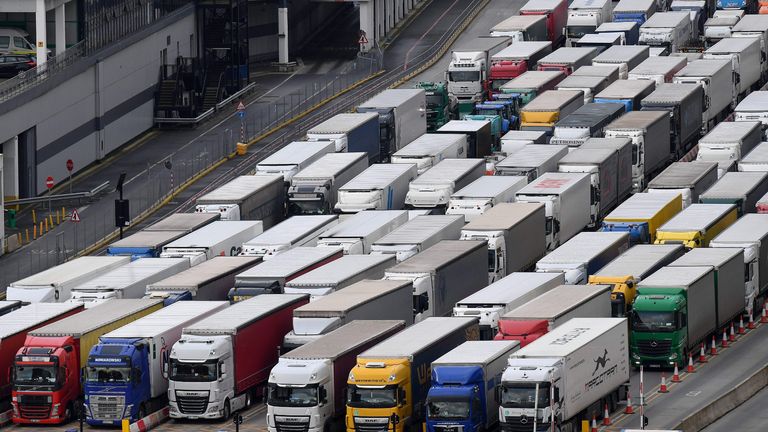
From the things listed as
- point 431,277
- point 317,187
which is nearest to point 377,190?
point 317,187

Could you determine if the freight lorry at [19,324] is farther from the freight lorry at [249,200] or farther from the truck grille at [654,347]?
the truck grille at [654,347]

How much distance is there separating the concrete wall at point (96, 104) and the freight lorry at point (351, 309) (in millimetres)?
37361

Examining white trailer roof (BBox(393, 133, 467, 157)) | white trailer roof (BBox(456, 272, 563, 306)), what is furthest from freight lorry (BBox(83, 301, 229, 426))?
white trailer roof (BBox(393, 133, 467, 157))

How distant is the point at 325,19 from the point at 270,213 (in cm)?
6503

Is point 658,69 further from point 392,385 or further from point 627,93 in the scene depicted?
point 392,385

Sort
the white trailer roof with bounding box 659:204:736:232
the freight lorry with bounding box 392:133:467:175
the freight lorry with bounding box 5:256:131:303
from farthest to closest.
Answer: the freight lorry with bounding box 392:133:467:175 < the white trailer roof with bounding box 659:204:736:232 < the freight lorry with bounding box 5:256:131:303

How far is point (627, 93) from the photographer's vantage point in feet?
379

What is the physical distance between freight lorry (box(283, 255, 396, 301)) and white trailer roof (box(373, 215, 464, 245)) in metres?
2.25

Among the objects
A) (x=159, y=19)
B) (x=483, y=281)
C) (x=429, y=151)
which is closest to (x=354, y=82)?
(x=159, y=19)

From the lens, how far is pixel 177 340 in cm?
7431

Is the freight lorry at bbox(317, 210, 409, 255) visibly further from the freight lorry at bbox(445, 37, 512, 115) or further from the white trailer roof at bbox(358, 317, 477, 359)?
the freight lorry at bbox(445, 37, 512, 115)

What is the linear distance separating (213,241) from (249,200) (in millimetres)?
8108

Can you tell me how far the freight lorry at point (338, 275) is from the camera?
7938 centimetres

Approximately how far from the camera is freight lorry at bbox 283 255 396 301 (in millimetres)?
79375
